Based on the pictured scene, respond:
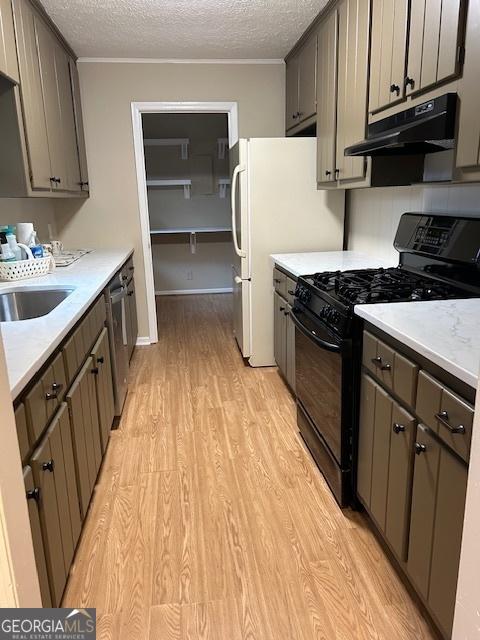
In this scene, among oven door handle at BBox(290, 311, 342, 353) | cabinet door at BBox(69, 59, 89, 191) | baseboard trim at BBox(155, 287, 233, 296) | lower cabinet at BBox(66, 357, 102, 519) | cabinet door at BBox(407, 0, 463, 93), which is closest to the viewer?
cabinet door at BBox(407, 0, 463, 93)

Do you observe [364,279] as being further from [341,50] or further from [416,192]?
[341,50]

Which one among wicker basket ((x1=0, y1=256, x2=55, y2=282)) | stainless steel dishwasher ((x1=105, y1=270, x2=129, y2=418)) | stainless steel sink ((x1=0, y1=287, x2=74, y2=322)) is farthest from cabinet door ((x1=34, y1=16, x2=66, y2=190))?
stainless steel sink ((x1=0, y1=287, x2=74, y2=322))

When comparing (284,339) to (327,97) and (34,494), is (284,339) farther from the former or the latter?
(34,494)

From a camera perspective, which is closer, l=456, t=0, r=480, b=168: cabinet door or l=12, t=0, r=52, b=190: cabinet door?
l=456, t=0, r=480, b=168: cabinet door

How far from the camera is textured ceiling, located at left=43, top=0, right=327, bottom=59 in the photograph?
8.78 feet

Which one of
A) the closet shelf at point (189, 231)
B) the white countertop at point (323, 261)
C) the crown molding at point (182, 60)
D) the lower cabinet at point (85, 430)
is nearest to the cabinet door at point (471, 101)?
the white countertop at point (323, 261)

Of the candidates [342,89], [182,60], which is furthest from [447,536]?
[182,60]

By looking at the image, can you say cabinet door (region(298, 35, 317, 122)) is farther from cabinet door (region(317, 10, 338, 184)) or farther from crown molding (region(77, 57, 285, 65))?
crown molding (region(77, 57, 285, 65))

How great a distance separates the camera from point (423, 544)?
4.39 ft

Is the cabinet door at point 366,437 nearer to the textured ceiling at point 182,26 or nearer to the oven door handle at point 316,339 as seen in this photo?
the oven door handle at point 316,339

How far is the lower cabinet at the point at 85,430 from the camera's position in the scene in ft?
5.63

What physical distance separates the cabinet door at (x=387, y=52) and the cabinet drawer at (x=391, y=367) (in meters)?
1.12

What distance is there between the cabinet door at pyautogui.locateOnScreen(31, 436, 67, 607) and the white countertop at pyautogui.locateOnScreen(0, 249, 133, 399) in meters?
0.24

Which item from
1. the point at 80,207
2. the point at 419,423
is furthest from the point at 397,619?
the point at 80,207
